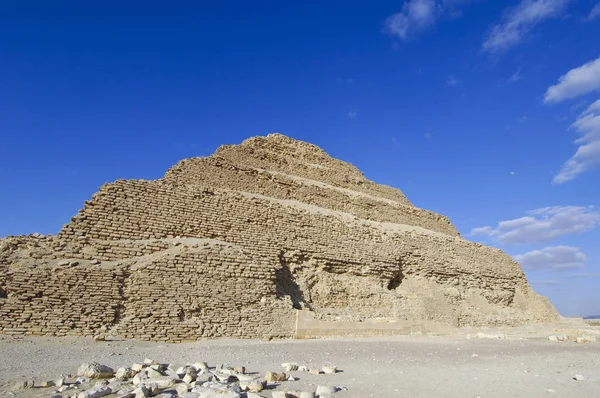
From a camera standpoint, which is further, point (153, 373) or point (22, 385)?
point (153, 373)

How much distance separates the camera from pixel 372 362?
7.68m

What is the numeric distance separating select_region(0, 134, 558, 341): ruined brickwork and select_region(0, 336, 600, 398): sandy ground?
0.86 m

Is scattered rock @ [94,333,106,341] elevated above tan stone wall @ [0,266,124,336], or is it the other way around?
tan stone wall @ [0,266,124,336]

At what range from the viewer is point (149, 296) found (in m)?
10.8

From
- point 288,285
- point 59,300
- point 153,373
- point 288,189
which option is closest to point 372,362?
point 153,373

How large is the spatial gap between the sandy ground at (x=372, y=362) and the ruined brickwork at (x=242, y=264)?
0.86 metres

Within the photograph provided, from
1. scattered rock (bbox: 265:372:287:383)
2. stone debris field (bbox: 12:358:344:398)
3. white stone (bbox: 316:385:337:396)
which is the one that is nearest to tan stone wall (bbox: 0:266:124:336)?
stone debris field (bbox: 12:358:344:398)

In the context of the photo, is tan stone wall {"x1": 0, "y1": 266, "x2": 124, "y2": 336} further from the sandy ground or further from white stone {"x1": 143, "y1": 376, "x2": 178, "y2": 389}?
white stone {"x1": 143, "y1": 376, "x2": 178, "y2": 389}

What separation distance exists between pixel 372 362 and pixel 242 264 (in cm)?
597

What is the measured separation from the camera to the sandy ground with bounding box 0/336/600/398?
5.30m

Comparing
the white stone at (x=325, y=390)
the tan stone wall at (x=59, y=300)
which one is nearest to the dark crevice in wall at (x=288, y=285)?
the tan stone wall at (x=59, y=300)

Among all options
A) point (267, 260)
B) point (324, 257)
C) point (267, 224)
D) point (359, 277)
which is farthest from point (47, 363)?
point (359, 277)

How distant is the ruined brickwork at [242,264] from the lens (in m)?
10.3

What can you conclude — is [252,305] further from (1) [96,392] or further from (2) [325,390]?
(1) [96,392]
